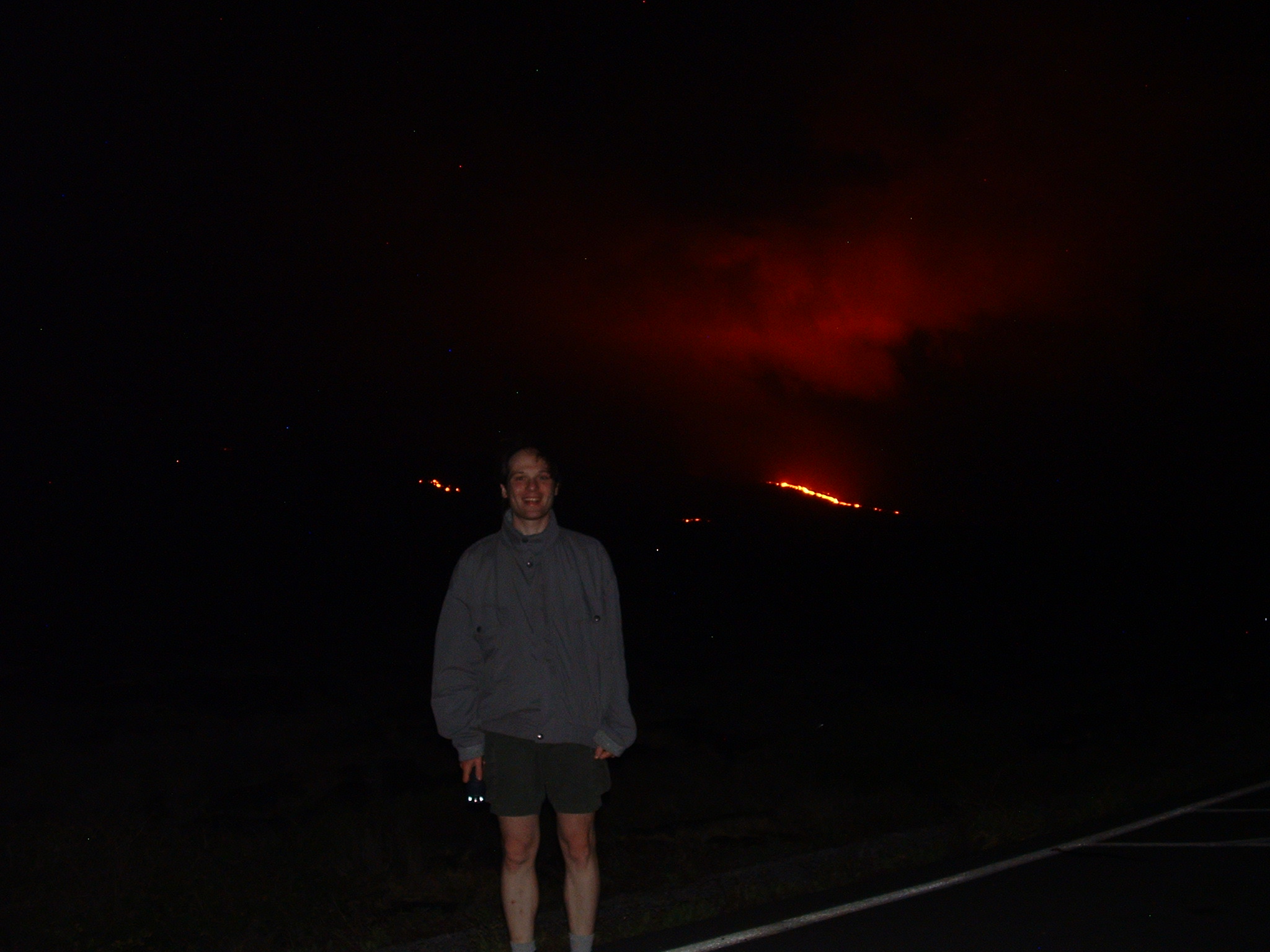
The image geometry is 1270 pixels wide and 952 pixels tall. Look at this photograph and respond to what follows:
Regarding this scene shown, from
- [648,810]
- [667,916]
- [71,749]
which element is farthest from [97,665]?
[667,916]

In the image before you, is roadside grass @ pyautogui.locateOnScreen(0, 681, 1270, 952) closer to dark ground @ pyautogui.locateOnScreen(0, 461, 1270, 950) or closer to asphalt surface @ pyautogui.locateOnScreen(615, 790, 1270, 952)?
dark ground @ pyautogui.locateOnScreen(0, 461, 1270, 950)

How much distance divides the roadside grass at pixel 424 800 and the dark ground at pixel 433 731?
0.04m

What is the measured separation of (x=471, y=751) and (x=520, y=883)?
1.68ft

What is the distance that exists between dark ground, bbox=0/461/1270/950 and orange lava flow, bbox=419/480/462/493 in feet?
84.4

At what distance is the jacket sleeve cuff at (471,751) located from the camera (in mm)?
3586

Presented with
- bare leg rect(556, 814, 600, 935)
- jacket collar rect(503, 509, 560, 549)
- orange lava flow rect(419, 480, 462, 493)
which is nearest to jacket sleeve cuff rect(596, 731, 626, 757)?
bare leg rect(556, 814, 600, 935)

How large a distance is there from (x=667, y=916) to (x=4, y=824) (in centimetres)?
553

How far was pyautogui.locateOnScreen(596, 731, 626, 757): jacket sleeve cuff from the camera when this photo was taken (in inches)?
143

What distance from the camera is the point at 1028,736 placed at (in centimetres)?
1272

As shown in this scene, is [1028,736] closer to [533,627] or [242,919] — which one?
[242,919]

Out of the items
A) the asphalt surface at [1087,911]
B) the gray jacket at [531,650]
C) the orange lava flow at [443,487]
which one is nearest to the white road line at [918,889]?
the asphalt surface at [1087,911]

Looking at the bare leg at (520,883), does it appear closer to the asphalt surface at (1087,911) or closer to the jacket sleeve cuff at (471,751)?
the jacket sleeve cuff at (471,751)

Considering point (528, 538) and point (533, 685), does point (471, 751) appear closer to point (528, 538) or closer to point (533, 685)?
point (533, 685)

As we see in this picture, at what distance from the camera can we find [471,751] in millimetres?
3588
